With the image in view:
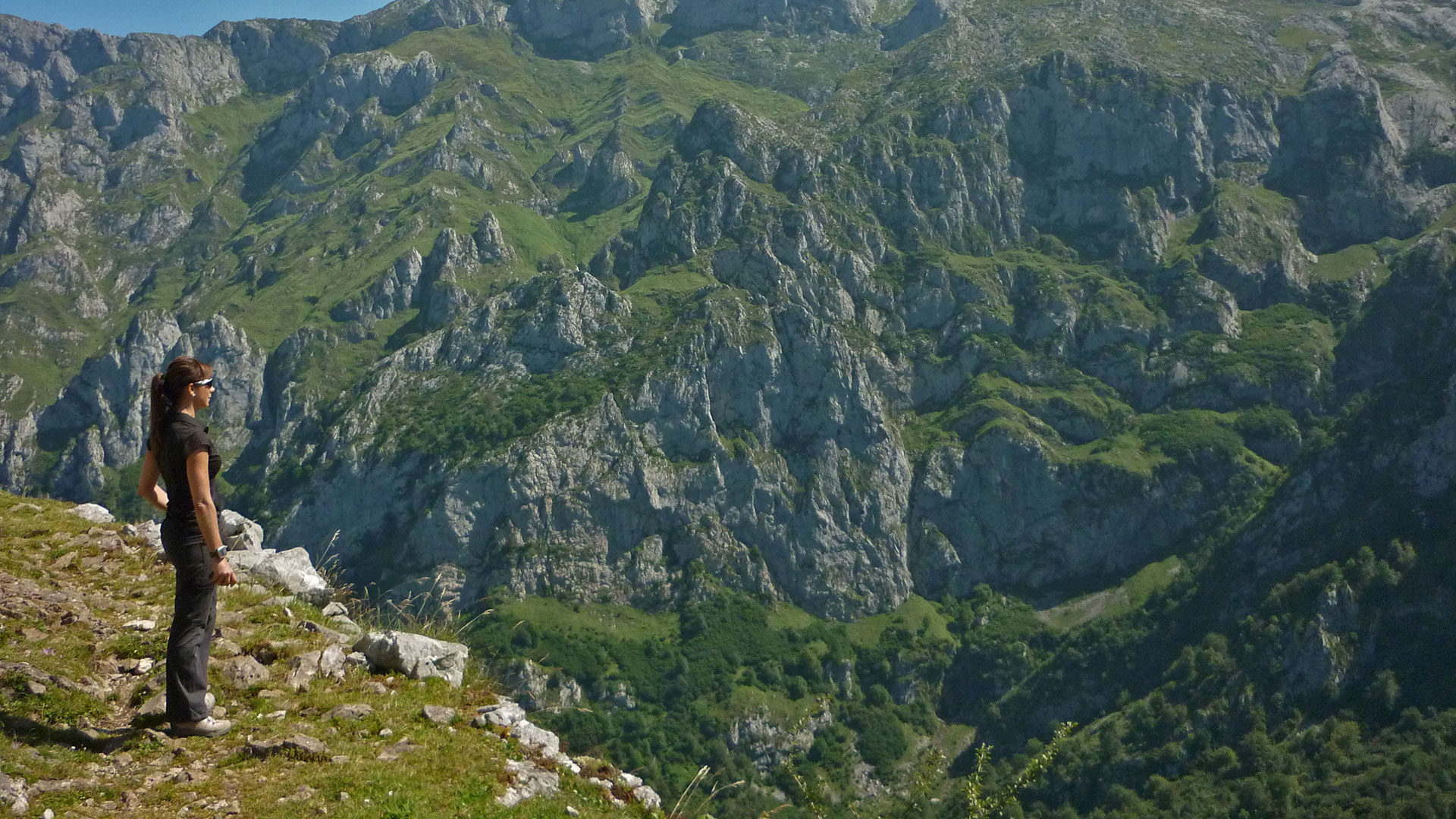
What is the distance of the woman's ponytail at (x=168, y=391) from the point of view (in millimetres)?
14250

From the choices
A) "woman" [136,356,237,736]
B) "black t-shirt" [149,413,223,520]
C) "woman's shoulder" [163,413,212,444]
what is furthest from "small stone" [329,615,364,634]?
"woman's shoulder" [163,413,212,444]

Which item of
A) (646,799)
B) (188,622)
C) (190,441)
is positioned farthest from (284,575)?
(646,799)

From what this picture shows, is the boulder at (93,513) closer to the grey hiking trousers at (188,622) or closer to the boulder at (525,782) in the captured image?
the grey hiking trousers at (188,622)

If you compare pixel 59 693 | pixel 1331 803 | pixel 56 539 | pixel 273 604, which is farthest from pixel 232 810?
pixel 1331 803

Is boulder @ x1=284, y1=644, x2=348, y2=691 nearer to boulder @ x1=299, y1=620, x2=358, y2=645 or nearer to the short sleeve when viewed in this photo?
boulder @ x1=299, y1=620, x2=358, y2=645

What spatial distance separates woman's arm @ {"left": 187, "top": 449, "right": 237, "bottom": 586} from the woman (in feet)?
0.04

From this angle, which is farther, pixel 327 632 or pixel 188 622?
pixel 327 632

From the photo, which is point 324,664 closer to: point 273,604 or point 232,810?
point 273,604

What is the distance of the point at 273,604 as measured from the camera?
20.1m

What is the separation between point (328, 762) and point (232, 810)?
1.76 m

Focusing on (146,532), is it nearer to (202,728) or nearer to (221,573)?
(202,728)

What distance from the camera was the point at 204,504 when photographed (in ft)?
46.6

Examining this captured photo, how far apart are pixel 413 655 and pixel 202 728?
448cm

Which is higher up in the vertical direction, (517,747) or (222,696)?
(222,696)
